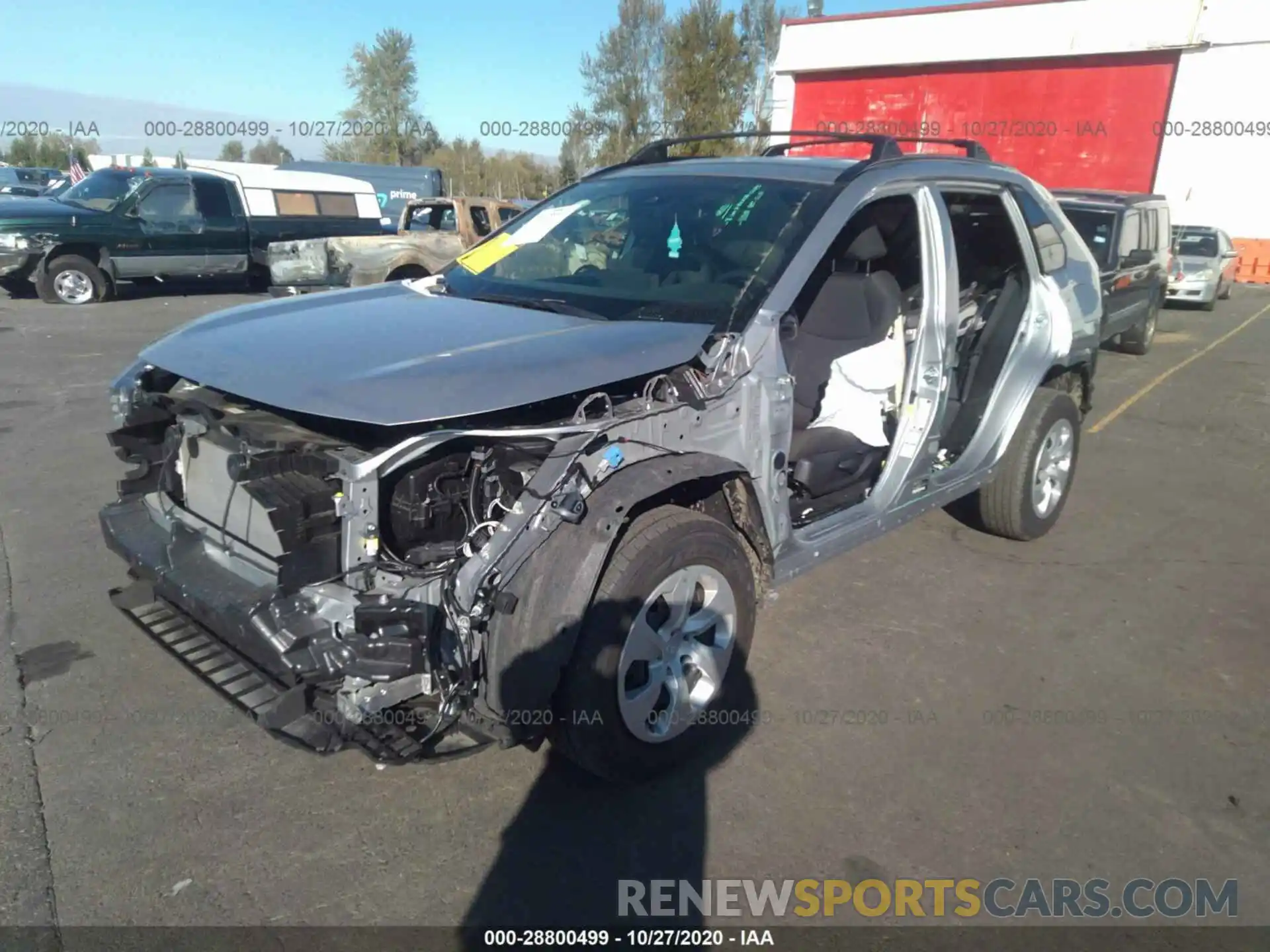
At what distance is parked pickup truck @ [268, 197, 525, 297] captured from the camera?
39.2 ft

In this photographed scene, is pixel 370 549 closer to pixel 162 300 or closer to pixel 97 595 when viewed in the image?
pixel 97 595

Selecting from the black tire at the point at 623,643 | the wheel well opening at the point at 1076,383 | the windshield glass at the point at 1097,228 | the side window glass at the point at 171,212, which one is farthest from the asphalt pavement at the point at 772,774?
the side window glass at the point at 171,212

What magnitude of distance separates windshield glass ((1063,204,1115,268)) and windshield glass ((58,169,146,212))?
13.3 m

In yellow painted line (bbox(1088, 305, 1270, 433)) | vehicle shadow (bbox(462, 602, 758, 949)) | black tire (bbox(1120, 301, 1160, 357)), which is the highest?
black tire (bbox(1120, 301, 1160, 357))

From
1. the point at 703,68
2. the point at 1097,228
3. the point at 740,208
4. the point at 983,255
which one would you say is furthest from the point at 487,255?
the point at 703,68

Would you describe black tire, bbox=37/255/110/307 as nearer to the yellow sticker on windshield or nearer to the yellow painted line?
the yellow sticker on windshield

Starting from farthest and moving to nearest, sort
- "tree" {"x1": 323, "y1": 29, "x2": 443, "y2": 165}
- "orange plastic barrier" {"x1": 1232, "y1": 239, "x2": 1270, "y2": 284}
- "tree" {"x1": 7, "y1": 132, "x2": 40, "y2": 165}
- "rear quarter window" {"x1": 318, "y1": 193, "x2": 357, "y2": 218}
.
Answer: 1. "tree" {"x1": 7, "y1": 132, "x2": 40, "y2": 165}
2. "tree" {"x1": 323, "y1": 29, "x2": 443, "y2": 165}
3. "orange plastic barrier" {"x1": 1232, "y1": 239, "x2": 1270, "y2": 284}
4. "rear quarter window" {"x1": 318, "y1": 193, "x2": 357, "y2": 218}

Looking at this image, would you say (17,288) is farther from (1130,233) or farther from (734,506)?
(1130,233)

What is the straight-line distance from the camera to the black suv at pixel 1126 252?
9.89 m

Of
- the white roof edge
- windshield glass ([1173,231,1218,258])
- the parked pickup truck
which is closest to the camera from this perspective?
the parked pickup truck

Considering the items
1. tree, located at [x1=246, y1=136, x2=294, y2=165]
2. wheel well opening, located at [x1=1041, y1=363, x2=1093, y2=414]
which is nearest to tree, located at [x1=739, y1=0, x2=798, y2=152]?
wheel well opening, located at [x1=1041, y1=363, x2=1093, y2=414]

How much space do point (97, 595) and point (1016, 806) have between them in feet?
12.8

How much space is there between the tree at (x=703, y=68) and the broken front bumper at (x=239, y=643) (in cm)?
2410

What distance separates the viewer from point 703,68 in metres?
25.5
